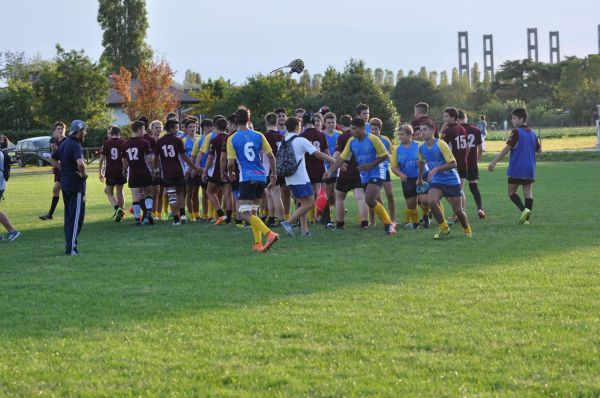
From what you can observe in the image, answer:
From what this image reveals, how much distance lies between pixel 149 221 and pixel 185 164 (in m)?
1.63

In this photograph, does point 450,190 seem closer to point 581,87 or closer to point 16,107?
point 16,107

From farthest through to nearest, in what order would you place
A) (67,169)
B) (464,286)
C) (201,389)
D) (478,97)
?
(478,97) → (67,169) → (464,286) → (201,389)

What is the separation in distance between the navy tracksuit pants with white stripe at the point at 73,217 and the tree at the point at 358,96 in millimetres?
40709

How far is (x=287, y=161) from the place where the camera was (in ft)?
43.9

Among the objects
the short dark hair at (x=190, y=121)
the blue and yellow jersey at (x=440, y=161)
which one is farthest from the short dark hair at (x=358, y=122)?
the short dark hair at (x=190, y=121)

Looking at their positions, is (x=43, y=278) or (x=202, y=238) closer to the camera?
(x=43, y=278)

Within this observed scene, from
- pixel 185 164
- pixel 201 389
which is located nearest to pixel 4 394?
pixel 201 389

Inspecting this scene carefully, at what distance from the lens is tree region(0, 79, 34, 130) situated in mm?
73525

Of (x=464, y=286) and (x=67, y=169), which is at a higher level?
(x=67, y=169)

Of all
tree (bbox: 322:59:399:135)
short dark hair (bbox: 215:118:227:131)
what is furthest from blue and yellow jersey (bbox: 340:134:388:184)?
tree (bbox: 322:59:399:135)

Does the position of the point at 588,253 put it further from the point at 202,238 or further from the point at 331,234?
the point at 202,238

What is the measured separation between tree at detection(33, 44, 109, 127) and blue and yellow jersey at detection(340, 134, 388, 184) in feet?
163

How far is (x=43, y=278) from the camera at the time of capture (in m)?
9.96

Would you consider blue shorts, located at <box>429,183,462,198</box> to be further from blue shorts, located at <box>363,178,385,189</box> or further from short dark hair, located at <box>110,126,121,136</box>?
short dark hair, located at <box>110,126,121,136</box>
